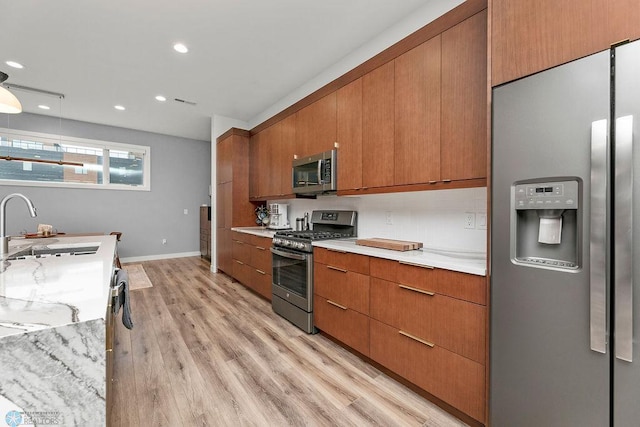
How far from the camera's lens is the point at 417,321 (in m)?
1.69

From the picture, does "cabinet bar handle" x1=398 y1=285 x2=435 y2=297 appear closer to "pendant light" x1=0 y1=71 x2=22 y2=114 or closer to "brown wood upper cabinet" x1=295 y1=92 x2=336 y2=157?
"brown wood upper cabinet" x1=295 y1=92 x2=336 y2=157

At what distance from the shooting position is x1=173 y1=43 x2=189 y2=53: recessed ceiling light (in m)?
2.79

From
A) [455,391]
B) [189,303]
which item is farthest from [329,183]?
[189,303]

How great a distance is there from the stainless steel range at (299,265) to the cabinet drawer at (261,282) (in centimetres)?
26

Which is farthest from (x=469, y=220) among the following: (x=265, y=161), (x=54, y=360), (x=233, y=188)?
(x=233, y=188)

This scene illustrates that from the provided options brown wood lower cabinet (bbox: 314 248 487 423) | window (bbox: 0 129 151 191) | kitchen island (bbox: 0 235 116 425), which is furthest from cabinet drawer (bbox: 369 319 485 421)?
window (bbox: 0 129 151 191)

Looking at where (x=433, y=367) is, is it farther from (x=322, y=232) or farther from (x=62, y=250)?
(x=62, y=250)

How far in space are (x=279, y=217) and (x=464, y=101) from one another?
2920 millimetres

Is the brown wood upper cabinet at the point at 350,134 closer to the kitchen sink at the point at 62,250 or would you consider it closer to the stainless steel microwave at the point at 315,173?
the stainless steel microwave at the point at 315,173

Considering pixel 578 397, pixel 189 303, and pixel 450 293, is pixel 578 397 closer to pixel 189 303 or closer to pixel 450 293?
pixel 450 293

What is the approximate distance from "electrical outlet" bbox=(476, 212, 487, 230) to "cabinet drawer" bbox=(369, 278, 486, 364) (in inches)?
27.6

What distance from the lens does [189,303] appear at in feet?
11.1

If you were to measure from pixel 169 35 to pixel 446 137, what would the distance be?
9.00 feet

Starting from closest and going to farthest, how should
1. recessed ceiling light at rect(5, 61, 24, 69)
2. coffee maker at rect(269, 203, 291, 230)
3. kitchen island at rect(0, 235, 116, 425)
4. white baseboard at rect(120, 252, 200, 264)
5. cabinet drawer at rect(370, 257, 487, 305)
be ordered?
kitchen island at rect(0, 235, 116, 425) → cabinet drawer at rect(370, 257, 487, 305) → recessed ceiling light at rect(5, 61, 24, 69) → coffee maker at rect(269, 203, 291, 230) → white baseboard at rect(120, 252, 200, 264)
